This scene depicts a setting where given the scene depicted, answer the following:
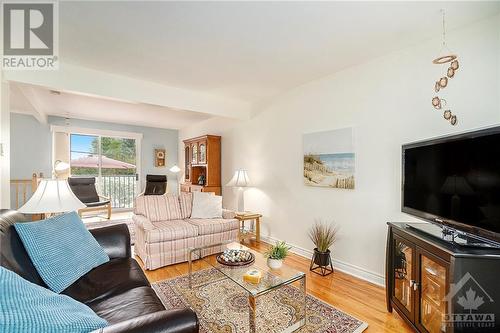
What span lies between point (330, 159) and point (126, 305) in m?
2.51

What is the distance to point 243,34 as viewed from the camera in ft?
6.88

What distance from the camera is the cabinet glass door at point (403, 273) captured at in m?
1.72

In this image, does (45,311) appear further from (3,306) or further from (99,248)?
(99,248)

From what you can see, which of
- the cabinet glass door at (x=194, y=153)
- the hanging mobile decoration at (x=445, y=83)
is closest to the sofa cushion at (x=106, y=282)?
the hanging mobile decoration at (x=445, y=83)

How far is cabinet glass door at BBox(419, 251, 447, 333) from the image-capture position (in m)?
1.40

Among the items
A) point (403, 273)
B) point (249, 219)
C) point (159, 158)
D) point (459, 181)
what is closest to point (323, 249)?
point (403, 273)

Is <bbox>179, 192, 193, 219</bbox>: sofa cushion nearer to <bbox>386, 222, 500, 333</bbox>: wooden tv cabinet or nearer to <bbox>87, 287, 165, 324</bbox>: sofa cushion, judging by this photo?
<bbox>87, 287, 165, 324</bbox>: sofa cushion

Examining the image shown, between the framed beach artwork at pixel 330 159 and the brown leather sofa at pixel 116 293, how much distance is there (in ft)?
7.39

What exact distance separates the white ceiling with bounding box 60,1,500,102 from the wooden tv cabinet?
168 centimetres

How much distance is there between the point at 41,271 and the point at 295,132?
3.01m

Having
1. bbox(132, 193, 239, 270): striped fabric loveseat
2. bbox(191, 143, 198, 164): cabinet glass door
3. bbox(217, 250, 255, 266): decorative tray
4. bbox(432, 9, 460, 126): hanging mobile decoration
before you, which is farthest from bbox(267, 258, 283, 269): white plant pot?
bbox(191, 143, 198, 164): cabinet glass door

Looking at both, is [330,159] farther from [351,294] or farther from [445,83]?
[351,294]

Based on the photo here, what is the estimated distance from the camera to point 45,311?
833mm

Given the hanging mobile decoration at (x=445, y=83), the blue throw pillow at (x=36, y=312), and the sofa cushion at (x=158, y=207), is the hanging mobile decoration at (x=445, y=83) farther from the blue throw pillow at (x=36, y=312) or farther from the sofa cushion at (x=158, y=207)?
the sofa cushion at (x=158, y=207)
